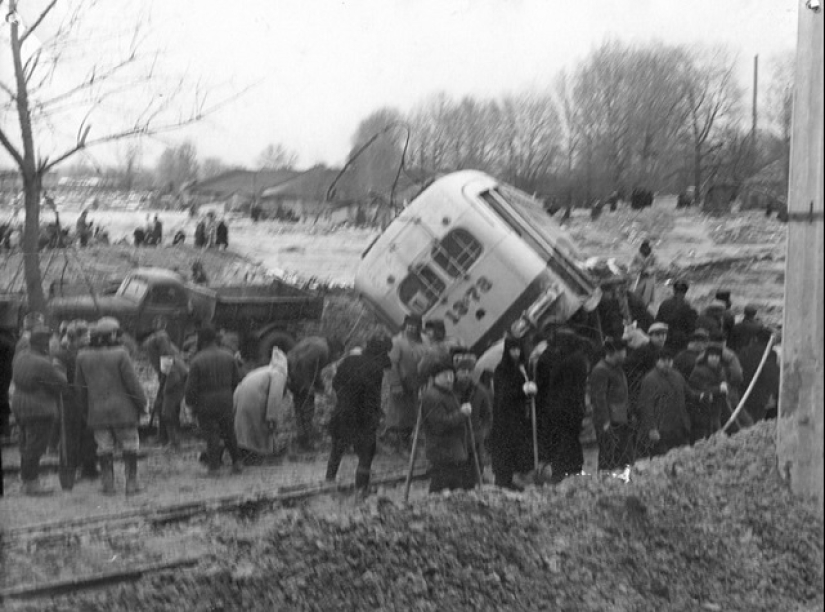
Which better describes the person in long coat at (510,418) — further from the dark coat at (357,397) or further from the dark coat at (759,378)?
the dark coat at (759,378)

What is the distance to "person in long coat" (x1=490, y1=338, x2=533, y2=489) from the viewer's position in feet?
19.2

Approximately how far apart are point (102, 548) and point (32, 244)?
140 centimetres

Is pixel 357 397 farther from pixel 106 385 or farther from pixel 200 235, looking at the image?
pixel 106 385

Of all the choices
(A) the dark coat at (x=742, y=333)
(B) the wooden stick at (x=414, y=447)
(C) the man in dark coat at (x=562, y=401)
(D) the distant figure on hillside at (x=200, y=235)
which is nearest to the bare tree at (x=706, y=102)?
(A) the dark coat at (x=742, y=333)

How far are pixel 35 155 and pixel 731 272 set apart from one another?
432 cm

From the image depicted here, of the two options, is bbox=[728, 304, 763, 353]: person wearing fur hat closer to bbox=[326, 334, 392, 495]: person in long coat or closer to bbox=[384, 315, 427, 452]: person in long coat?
bbox=[384, 315, 427, 452]: person in long coat

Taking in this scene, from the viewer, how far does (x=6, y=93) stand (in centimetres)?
482

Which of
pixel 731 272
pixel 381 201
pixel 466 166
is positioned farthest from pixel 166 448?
pixel 731 272

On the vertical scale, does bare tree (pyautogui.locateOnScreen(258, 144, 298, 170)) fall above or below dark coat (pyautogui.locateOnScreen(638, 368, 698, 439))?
above

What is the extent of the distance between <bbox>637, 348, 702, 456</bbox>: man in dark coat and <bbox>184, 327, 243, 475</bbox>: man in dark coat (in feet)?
8.38

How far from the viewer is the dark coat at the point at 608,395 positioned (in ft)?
21.1

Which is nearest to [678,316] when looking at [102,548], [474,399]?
[474,399]

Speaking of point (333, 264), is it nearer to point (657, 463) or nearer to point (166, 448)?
point (166, 448)

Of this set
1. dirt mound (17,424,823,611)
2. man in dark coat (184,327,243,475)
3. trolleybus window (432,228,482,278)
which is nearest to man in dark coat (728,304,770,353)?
dirt mound (17,424,823,611)
